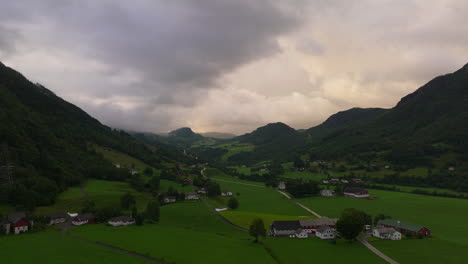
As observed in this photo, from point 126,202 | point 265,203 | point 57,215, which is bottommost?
point 265,203

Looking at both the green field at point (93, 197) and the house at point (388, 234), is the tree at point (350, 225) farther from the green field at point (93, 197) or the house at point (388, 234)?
the green field at point (93, 197)

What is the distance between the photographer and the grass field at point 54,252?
42.9 m

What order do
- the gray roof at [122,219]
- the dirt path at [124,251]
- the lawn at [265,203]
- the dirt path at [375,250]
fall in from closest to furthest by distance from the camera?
the dirt path at [124,251], the dirt path at [375,250], the gray roof at [122,219], the lawn at [265,203]

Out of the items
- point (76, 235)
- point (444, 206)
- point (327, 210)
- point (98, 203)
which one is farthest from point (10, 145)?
point (444, 206)

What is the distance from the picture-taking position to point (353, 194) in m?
129

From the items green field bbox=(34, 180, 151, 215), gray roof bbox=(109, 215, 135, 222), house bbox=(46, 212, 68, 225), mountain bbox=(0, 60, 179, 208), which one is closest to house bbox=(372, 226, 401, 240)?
gray roof bbox=(109, 215, 135, 222)

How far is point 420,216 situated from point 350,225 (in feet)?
147

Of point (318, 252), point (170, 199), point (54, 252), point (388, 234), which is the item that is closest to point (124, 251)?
point (54, 252)

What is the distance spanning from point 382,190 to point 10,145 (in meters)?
181

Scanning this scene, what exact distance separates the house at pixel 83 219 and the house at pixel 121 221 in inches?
279

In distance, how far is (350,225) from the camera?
6262cm

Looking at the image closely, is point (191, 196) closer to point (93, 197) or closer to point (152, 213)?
point (93, 197)

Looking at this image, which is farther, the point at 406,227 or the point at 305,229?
the point at 305,229

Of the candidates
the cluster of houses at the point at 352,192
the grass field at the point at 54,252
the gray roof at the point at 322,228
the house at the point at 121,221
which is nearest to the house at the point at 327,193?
the cluster of houses at the point at 352,192
